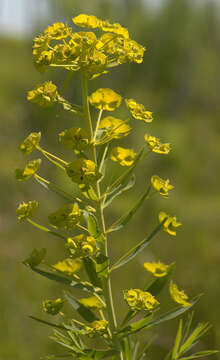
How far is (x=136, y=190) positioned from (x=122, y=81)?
8842 millimetres

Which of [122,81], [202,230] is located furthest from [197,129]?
[202,230]

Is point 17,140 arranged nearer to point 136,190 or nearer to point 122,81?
point 136,190

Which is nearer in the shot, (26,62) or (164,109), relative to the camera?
(164,109)

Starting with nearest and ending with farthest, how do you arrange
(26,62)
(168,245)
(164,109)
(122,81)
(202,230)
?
(168,245)
(202,230)
(122,81)
(164,109)
(26,62)

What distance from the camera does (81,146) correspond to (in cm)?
118

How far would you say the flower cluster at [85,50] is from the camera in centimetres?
116

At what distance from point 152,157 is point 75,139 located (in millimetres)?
10870

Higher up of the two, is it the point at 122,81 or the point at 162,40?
the point at 162,40

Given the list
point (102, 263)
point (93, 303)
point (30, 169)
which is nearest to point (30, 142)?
point (30, 169)

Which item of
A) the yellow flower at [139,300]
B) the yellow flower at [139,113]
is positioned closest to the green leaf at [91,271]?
the yellow flower at [139,300]

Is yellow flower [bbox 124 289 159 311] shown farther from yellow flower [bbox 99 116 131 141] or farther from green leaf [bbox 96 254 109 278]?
yellow flower [bbox 99 116 131 141]

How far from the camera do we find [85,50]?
3.81 feet

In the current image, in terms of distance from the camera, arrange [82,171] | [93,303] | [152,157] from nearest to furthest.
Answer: [82,171], [93,303], [152,157]

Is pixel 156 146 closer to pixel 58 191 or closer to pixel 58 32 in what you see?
pixel 58 191
